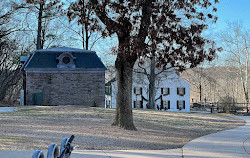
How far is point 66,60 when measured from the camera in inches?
1150

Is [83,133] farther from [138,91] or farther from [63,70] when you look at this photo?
[138,91]

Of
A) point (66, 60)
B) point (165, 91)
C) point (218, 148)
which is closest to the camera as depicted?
point (218, 148)

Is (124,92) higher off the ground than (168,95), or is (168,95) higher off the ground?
(168,95)

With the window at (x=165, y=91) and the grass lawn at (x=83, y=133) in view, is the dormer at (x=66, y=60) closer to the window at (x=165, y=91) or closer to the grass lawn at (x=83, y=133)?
the grass lawn at (x=83, y=133)

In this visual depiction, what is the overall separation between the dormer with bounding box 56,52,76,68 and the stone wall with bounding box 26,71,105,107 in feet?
2.40

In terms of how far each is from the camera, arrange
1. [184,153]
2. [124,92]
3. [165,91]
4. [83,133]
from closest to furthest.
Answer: [184,153] → [83,133] → [124,92] → [165,91]

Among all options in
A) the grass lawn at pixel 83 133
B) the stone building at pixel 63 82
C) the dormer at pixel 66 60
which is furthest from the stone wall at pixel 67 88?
the grass lawn at pixel 83 133

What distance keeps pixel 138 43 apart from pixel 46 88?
17253 mm

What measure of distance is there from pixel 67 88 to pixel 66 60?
7.64 feet

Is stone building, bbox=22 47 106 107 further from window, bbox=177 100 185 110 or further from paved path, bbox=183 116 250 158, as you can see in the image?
window, bbox=177 100 185 110

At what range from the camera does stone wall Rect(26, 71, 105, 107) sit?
94.1 ft

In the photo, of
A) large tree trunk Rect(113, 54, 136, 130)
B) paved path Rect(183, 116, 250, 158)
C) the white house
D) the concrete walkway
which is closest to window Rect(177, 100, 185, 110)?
the white house

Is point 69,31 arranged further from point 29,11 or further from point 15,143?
point 15,143

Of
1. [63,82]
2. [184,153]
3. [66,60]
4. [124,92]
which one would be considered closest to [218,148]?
[184,153]
